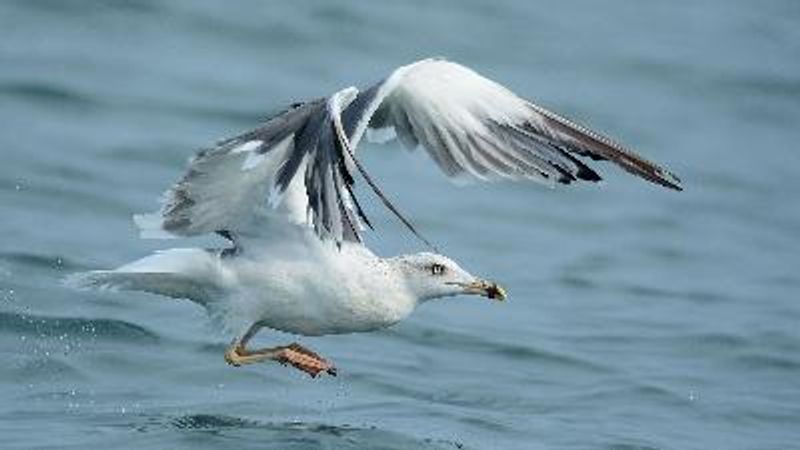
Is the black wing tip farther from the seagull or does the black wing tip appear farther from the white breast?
the white breast

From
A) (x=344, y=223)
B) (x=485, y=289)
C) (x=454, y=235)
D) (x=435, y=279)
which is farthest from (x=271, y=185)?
(x=454, y=235)

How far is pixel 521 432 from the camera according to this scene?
445 inches

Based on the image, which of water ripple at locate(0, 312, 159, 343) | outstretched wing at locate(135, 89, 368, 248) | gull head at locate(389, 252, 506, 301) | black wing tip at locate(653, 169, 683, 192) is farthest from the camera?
water ripple at locate(0, 312, 159, 343)

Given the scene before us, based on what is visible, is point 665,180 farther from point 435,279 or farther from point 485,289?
point 435,279

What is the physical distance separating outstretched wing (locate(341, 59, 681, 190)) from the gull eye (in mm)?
513

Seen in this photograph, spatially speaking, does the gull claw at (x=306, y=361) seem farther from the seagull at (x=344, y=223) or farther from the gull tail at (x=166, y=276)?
the gull tail at (x=166, y=276)

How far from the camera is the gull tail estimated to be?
9.70 meters

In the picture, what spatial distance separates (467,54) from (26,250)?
22.7 ft

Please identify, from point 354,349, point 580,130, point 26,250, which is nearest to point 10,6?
point 26,250

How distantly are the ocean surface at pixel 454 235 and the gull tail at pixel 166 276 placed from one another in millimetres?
686

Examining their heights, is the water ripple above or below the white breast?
below

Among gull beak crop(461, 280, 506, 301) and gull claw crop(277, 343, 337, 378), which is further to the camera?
gull beak crop(461, 280, 506, 301)

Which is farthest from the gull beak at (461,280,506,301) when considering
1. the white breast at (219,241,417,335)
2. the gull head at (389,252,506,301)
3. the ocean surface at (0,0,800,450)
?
the ocean surface at (0,0,800,450)

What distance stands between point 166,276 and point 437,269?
3.71 feet
